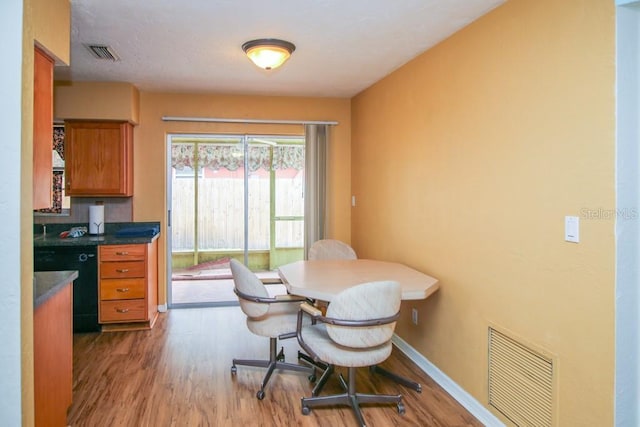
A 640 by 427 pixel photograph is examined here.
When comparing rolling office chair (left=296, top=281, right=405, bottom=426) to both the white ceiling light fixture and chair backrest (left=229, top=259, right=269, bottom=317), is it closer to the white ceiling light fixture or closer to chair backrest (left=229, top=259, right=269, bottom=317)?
chair backrest (left=229, top=259, right=269, bottom=317)

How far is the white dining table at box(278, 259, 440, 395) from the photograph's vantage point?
116 inches

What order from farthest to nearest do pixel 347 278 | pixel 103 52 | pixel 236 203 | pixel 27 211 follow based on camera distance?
pixel 236 203, pixel 103 52, pixel 347 278, pixel 27 211

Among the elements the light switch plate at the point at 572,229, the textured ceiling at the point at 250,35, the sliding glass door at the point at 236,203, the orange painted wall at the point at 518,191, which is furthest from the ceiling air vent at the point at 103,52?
the light switch plate at the point at 572,229

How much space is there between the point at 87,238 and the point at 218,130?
182 cm

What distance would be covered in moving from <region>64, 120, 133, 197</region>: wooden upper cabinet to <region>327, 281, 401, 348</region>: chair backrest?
10.5 ft

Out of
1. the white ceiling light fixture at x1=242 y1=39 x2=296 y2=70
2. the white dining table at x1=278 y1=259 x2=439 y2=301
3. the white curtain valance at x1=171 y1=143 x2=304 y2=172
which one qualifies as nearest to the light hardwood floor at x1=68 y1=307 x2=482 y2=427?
the white dining table at x1=278 y1=259 x2=439 y2=301

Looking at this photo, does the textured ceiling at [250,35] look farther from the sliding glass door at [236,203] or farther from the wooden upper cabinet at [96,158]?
the sliding glass door at [236,203]

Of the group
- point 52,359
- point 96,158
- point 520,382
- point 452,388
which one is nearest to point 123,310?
point 96,158

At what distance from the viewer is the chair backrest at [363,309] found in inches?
101

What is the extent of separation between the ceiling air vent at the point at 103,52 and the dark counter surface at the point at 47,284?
183 centimetres

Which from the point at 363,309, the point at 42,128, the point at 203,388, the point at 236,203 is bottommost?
the point at 203,388

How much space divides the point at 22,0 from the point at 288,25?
Result: 158cm

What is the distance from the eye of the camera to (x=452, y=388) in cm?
313

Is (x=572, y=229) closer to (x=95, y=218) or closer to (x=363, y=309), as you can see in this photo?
(x=363, y=309)
